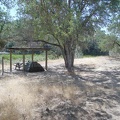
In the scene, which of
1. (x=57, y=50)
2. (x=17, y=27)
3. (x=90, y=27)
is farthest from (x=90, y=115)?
(x=57, y=50)

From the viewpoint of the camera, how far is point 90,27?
1470 cm

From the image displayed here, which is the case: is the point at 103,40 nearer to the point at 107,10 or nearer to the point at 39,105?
the point at 107,10

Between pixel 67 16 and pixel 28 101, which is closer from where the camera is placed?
pixel 28 101

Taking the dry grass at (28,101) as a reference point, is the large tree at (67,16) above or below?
above

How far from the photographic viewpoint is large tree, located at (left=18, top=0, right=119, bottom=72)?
32.9 feet

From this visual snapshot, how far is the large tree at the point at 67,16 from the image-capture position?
1003 cm

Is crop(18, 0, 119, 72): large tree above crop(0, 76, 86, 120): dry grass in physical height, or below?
above

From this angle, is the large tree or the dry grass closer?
the dry grass

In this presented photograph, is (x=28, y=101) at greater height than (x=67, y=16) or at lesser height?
lesser

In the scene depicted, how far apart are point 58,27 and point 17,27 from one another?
4.61 meters

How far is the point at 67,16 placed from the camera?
10.6 metres

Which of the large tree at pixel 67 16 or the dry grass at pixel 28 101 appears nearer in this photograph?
the dry grass at pixel 28 101

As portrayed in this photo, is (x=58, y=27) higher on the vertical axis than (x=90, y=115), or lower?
higher

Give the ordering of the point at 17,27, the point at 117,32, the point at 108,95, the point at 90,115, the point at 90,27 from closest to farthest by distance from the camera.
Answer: the point at 90,115
the point at 108,95
the point at 90,27
the point at 17,27
the point at 117,32
